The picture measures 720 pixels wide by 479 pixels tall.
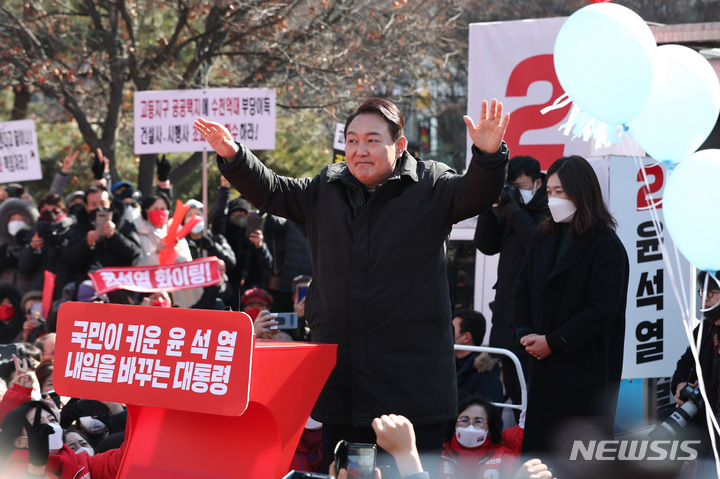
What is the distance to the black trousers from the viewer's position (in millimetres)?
3174

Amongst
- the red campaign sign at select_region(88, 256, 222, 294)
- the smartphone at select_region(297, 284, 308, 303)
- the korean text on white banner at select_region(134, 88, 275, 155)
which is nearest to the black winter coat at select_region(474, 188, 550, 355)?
the smartphone at select_region(297, 284, 308, 303)

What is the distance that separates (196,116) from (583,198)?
612 cm

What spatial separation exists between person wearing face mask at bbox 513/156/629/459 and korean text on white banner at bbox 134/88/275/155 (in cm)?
555

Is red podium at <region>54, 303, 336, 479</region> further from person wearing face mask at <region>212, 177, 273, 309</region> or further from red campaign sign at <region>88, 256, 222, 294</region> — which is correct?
person wearing face mask at <region>212, 177, 273, 309</region>

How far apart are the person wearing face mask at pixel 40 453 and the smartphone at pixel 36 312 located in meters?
3.78

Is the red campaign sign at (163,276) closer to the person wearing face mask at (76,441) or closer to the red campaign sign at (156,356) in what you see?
the person wearing face mask at (76,441)

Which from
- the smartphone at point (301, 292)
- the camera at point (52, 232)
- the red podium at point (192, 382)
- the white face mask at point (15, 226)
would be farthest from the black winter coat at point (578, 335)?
the white face mask at point (15, 226)

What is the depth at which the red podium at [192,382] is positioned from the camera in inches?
101

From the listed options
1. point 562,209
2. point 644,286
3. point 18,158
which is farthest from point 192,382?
point 18,158

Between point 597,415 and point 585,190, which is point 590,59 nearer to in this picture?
point 585,190

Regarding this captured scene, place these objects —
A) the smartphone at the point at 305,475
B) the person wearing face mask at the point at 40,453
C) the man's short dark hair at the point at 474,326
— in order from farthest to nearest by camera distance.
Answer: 1. the man's short dark hair at the point at 474,326
2. the person wearing face mask at the point at 40,453
3. the smartphone at the point at 305,475

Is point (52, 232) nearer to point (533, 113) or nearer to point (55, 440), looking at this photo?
point (533, 113)

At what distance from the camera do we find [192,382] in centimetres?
260

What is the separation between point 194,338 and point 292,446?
491 mm
